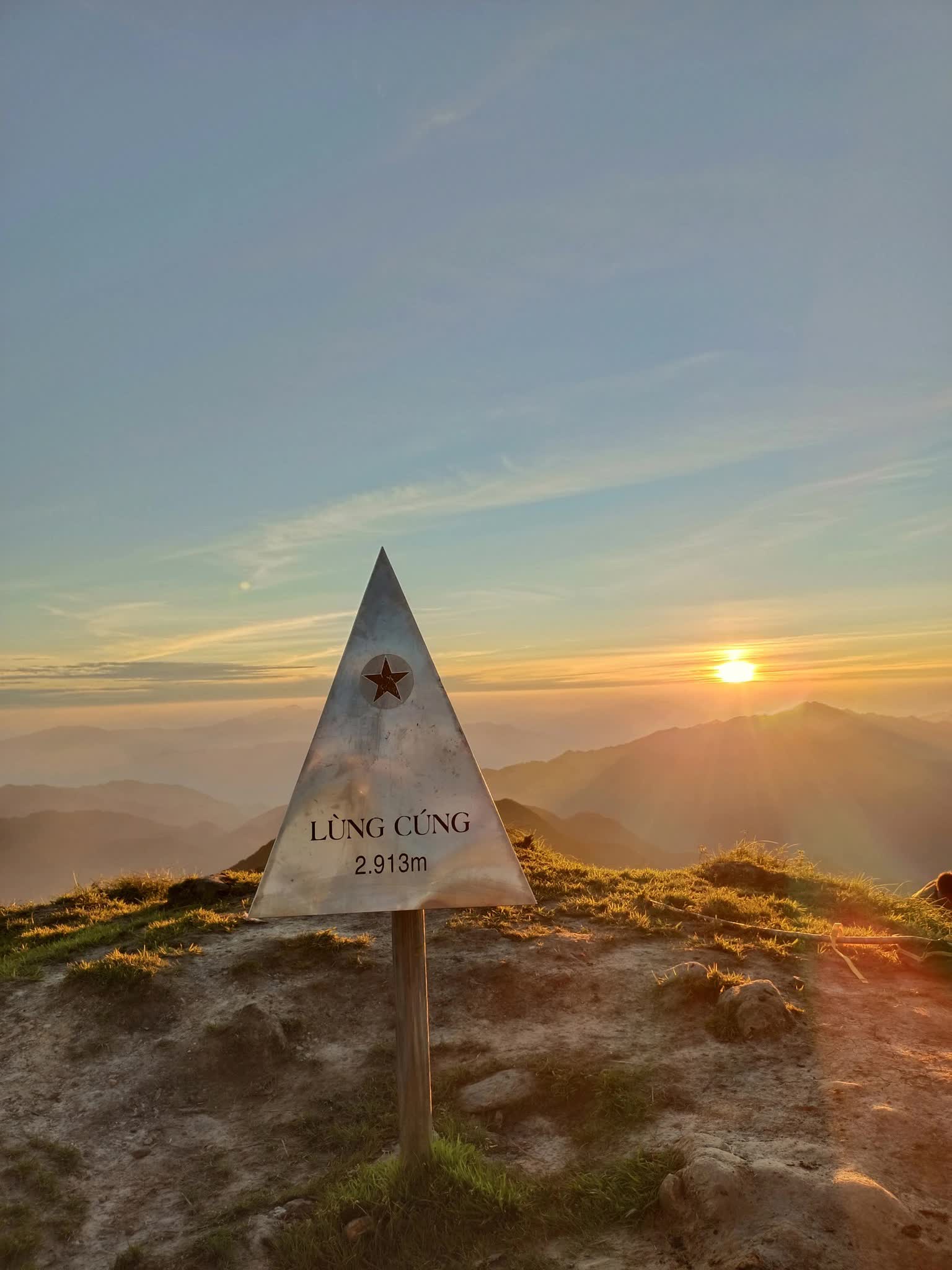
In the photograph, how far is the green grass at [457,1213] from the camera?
16.3ft

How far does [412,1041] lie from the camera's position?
5.52 meters

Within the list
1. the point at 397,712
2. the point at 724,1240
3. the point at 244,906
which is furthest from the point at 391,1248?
the point at 244,906

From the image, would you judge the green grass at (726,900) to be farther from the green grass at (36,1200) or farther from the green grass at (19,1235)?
the green grass at (19,1235)

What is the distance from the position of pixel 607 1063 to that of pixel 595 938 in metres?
3.03

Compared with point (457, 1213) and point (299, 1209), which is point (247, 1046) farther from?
point (457, 1213)

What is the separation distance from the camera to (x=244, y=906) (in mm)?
11938

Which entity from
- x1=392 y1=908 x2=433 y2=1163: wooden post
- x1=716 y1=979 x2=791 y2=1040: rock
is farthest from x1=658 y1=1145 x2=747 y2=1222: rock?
x1=716 y1=979 x2=791 y2=1040: rock

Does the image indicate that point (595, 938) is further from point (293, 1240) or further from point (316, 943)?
point (293, 1240)

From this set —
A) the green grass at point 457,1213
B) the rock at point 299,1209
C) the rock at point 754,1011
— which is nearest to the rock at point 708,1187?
the green grass at point 457,1213

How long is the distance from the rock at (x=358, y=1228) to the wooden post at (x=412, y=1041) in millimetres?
426

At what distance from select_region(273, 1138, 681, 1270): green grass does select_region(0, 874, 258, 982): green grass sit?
5.51 metres

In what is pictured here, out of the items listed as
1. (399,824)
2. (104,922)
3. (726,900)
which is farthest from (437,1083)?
(104,922)

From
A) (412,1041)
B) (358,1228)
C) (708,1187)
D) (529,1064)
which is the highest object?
(412,1041)

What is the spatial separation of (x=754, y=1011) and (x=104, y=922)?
9.28 m
